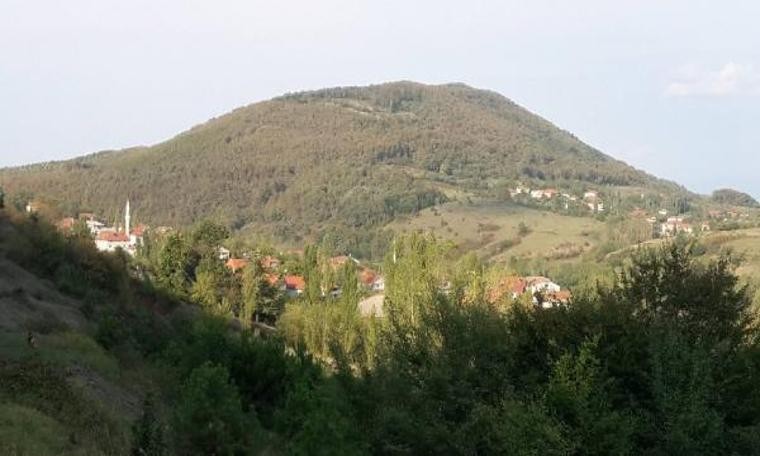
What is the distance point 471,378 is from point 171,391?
10.3 metres

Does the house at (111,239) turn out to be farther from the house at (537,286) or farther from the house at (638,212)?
the house at (638,212)

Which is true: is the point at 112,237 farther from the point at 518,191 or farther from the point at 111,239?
the point at 518,191

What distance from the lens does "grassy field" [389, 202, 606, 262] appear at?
128500 millimetres

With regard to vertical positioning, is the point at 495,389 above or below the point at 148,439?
below

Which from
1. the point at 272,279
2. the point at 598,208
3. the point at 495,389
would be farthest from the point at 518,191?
the point at 495,389

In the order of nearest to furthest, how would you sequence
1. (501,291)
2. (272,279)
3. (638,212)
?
(501,291) → (272,279) → (638,212)

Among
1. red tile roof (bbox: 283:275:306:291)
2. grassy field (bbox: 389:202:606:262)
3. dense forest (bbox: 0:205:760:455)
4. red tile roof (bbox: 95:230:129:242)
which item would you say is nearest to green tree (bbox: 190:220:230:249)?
red tile roof (bbox: 283:275:306:291)

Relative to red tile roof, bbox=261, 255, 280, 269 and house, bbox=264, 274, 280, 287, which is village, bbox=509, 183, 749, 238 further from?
house, bbox=264, 274, 280, 287

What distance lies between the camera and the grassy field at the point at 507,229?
12850cm

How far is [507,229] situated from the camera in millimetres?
145250

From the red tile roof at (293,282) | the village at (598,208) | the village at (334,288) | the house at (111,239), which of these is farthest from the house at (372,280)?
the village at (598,208)

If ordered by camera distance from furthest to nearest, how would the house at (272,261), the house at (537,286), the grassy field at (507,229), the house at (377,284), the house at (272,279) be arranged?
the grassy field at (507,229)
the house at (377,284)
the house at (272,261)
the house at (272,279)
the house at (537,286)

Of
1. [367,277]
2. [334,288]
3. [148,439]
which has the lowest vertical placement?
[367,277]

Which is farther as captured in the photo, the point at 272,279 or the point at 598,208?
the point at 598,208
